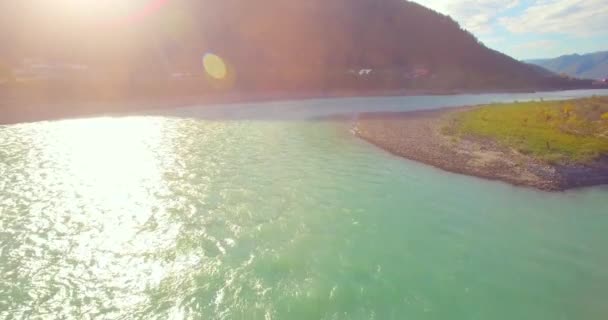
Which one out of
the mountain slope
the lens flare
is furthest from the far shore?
the lens flare

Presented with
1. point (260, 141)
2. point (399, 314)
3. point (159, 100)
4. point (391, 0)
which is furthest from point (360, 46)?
point (399, 314)

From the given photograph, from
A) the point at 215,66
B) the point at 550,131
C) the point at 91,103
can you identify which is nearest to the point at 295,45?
the point at 215,66

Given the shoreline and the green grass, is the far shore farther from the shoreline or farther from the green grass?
the green grass

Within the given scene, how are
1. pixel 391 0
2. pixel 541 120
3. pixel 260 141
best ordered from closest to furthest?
1. pixel 260 141
2. pixel 541 120
3. pixel 391 0

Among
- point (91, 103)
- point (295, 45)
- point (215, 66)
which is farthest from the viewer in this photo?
point (295, 45)

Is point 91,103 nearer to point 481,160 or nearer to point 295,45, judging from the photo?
point 481,160

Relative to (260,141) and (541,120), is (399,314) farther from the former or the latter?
(541,120)
